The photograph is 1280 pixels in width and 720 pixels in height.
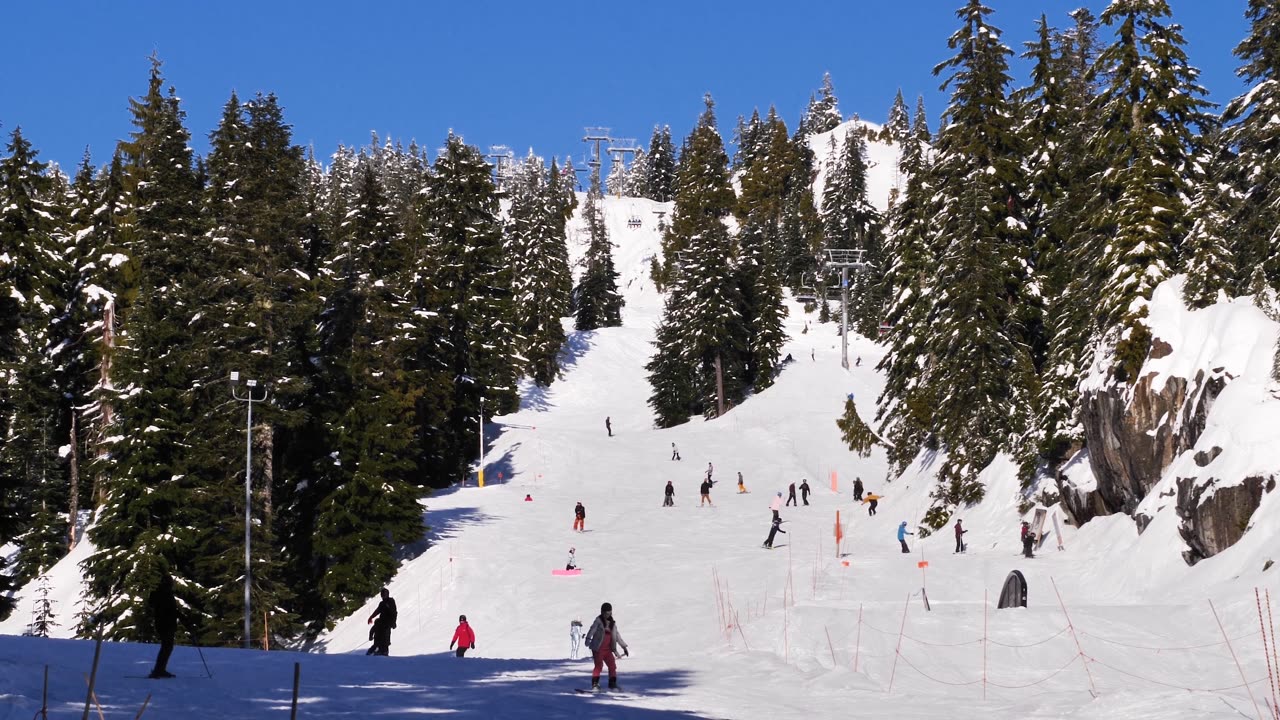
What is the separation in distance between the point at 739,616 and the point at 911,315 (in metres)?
24.3

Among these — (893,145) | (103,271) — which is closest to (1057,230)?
(103,271)

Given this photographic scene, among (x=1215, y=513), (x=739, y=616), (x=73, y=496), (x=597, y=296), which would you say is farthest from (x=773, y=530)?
(x=597, y=296)

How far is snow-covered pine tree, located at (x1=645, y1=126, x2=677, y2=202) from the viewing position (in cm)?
18895

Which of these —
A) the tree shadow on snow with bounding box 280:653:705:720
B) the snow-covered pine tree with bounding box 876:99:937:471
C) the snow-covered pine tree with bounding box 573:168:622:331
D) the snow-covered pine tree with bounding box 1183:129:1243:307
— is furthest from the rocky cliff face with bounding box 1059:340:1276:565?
the snow-covered pine tree with bounding box 573:168:622:331

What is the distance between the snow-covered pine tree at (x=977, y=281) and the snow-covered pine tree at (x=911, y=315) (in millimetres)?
1463

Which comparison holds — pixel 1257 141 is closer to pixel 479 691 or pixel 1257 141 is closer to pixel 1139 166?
pixel 1139 166

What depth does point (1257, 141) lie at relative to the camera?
1233 inches

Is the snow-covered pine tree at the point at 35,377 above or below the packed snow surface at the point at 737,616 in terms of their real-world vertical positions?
above

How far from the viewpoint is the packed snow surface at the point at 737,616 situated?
14.2 metres

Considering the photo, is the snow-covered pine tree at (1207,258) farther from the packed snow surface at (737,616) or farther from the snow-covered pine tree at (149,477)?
the snow-covered pine tree at (149,477)

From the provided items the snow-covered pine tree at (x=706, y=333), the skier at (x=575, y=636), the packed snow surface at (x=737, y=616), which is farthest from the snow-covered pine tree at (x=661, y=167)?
the skier at (x=575, y=636)

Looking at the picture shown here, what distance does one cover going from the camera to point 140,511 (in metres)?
33.3

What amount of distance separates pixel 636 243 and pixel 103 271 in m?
119

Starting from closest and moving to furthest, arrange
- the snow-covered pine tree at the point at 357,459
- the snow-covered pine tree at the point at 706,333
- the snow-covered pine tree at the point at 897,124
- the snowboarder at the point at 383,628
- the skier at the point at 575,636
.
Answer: the snowboarder at the point at 383,628 → the skier at the point at 575,636 → the snow-covered pine tree at the point at 357,459 → the snow-covered pine tree at the point at 706,333 → the snow-covered pine tree at the point at 897,124
